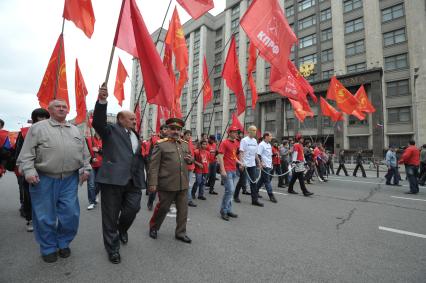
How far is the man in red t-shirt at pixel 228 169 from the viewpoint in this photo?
483 centimetres

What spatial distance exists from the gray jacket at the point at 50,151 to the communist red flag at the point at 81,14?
10.4ft

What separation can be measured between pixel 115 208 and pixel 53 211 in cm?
71

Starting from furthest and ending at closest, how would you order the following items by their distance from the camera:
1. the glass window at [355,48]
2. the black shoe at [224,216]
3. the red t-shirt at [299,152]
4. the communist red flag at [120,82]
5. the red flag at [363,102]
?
the glass window at [355,48] < the red flag at [363,102] < the communist red flag at [120,82] < the red t-shirt at [299,152] < the black shoe at [224,216]

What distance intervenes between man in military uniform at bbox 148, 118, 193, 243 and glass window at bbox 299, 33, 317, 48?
38052 millimetres

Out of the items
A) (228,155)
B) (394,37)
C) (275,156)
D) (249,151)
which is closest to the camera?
(228,155)

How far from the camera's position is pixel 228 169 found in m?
5.19

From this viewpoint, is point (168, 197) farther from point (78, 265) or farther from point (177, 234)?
point (78, 265)

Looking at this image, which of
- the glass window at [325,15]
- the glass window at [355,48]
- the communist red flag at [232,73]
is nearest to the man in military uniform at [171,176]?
the communist red flag at [232,73]

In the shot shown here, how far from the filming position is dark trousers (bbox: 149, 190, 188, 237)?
141 inches

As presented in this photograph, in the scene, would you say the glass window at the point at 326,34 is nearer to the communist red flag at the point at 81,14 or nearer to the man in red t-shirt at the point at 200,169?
the man in red t-shirt at the point at 200,169

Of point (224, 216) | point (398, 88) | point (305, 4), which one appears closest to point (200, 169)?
point (224, 216)

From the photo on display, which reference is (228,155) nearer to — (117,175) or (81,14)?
(117,175)

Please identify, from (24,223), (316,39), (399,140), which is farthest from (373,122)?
(24,223)

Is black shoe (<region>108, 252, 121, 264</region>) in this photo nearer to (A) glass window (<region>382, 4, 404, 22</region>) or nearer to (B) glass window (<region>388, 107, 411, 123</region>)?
(B) glass window (<region>388, 107, 411, 123</region>)
